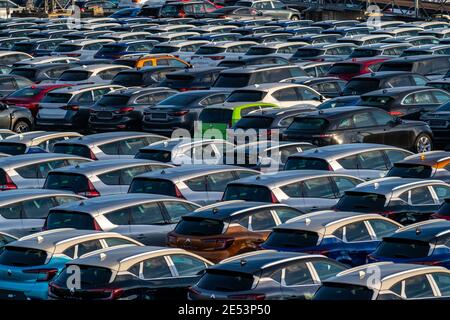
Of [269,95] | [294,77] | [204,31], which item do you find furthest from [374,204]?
[204,31]

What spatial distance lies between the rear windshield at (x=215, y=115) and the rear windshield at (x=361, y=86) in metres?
4.06

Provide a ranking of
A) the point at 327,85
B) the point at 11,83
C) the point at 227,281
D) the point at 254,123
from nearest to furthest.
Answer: the point at 227,281 → the point at 254,123 → the point at 327,85 → the point at 11,83

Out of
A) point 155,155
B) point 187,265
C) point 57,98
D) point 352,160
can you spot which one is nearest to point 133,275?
point 187,265

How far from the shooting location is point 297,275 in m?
13.5

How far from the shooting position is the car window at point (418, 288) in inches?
491

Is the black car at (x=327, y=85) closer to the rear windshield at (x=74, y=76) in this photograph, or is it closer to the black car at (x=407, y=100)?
the black car at (x=407, y=100)

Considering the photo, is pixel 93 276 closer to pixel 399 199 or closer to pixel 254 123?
pixel 399 199

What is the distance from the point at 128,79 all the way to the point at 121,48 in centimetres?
951

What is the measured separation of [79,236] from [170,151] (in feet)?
23.3

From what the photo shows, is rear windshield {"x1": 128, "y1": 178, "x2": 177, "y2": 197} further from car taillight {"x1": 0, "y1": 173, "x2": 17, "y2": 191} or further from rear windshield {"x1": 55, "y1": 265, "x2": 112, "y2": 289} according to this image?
rear windshield {"x1": 55, "y1": 265, "x2": 112, "y2": 289}

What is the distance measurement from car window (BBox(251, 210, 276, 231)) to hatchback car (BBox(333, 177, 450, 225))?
120 centimetres

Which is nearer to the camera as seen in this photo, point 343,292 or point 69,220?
point 343,292

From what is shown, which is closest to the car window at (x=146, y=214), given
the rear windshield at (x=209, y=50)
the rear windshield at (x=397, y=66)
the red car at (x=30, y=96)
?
the red car at (x=30, y=96)

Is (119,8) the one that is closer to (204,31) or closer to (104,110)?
(204,31)
